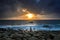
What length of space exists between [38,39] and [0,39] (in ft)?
4.02

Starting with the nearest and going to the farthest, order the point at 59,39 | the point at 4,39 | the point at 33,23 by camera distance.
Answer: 1. the point at 59,39
2. the point at 4,39
3. the point at 33,23

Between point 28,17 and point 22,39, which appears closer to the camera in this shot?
point 22,39

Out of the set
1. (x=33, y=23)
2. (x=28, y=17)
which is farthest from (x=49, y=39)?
(x=33, y=23)

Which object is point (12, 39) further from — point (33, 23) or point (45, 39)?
point (33, 23)

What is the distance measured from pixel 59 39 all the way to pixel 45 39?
87 centimetres

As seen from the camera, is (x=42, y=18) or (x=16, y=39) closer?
(x=16, y=39)

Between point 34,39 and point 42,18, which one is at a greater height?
point 42,18

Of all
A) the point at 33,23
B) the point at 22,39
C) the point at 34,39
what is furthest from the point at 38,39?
the point at 33,23

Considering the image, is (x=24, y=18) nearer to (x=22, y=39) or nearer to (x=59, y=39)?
(x=22, y=39)

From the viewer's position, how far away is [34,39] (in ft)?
16.9

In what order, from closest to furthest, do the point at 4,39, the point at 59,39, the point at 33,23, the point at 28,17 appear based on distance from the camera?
1. the point at 59,39
2. the point at 4,39
3. the point at 28,17
4. the point at 33,23

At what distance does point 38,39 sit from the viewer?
529 cm

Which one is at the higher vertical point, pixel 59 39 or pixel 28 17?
pixel 28 17

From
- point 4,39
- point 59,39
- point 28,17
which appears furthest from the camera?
point 28,17
